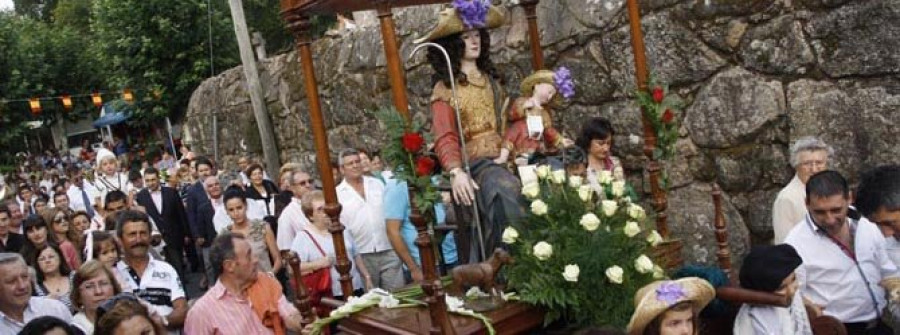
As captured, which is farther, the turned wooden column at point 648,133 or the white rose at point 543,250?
the turned wooden column at point 648,133

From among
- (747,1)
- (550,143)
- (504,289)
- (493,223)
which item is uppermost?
(747,1)

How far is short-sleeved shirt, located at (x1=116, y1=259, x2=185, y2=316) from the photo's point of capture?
446cm

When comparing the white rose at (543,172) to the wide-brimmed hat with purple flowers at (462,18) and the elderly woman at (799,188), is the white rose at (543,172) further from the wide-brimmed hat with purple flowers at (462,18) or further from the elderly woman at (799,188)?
the elderly woman at (799,188)

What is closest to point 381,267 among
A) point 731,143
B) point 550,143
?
point 550,143

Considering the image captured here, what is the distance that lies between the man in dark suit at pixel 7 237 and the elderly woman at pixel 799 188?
19.2 ft

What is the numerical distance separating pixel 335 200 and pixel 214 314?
34.4 inches

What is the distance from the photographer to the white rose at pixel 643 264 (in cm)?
332

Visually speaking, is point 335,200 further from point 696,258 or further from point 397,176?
point 696,258

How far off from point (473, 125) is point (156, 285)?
204 centimetres

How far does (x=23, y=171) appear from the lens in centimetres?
2358

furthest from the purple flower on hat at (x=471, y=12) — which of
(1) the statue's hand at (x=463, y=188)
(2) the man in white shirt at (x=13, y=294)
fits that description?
(2) the man in white shirt at (x=13, y=294)

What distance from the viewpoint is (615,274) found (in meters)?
3.23

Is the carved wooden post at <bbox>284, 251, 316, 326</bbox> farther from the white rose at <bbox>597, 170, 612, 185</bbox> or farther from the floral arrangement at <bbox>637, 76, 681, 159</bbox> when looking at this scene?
the floral arrangement at <bbox>637, 76, 681, 159</bbox>

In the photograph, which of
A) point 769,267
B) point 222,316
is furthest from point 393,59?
point 769,267
